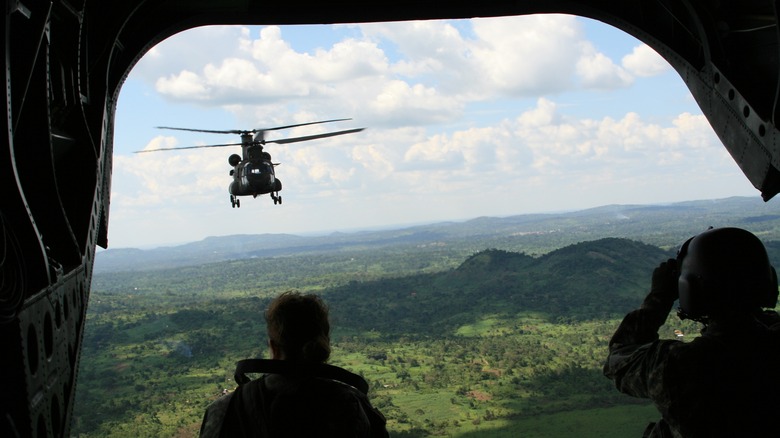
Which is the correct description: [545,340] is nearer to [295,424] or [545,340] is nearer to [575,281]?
[575,281]

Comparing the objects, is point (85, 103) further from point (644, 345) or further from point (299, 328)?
point (644, 345)

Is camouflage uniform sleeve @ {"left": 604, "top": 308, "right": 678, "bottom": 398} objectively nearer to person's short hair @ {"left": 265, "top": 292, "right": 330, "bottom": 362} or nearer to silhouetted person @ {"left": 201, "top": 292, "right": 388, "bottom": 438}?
silhouetted person @ {"left": 201, "top": 292, "right": 388, "bottom": 438}

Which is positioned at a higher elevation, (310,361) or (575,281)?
(310,361)

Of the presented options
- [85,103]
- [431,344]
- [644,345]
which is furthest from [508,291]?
[644,345]

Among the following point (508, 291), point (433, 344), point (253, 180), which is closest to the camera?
point (253, 180)

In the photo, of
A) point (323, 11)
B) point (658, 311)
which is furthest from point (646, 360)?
point (323, 11)

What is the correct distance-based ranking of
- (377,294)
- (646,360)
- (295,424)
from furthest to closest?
(377,294)
(646,360)
(295,424)

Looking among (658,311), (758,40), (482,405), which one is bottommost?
(482,405)

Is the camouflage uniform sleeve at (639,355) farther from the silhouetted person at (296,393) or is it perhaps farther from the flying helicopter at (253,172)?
the flying helicopter at (253,172)
